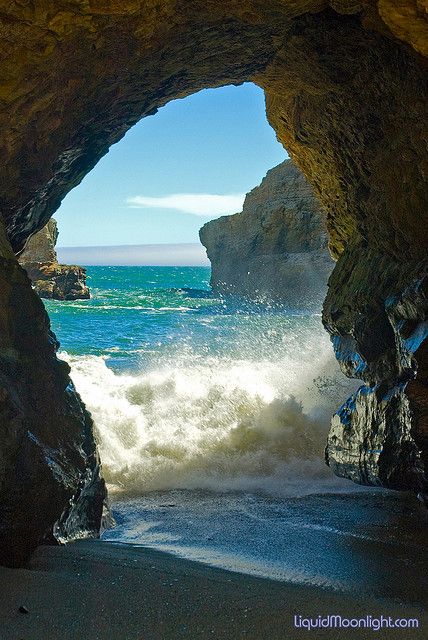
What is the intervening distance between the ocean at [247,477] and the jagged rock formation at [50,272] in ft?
81.4

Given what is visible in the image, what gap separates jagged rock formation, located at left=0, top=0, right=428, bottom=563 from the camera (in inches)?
163

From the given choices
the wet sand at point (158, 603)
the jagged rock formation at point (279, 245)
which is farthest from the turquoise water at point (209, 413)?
the jagged rock formation at point (279, 245)

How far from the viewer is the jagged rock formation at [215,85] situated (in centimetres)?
414

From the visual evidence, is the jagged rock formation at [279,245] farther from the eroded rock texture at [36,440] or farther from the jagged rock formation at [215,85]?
the eroded rock texture at [36,440]

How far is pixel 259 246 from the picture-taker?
156 ft

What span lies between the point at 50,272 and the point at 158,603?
39.9 metres

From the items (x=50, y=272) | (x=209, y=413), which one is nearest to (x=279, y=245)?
(x=50, y=272)

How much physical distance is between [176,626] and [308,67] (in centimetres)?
572

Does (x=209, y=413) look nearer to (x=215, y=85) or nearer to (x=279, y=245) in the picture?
(x=215, y=85)

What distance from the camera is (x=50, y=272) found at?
41.2m

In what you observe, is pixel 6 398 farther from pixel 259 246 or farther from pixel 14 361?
pixel 259 246

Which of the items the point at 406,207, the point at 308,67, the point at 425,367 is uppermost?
the point at 308,67

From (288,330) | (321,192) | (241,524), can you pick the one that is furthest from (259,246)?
(241,524)

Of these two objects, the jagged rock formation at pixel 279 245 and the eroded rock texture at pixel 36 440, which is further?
the jagged rock formation at pixel 279 245
